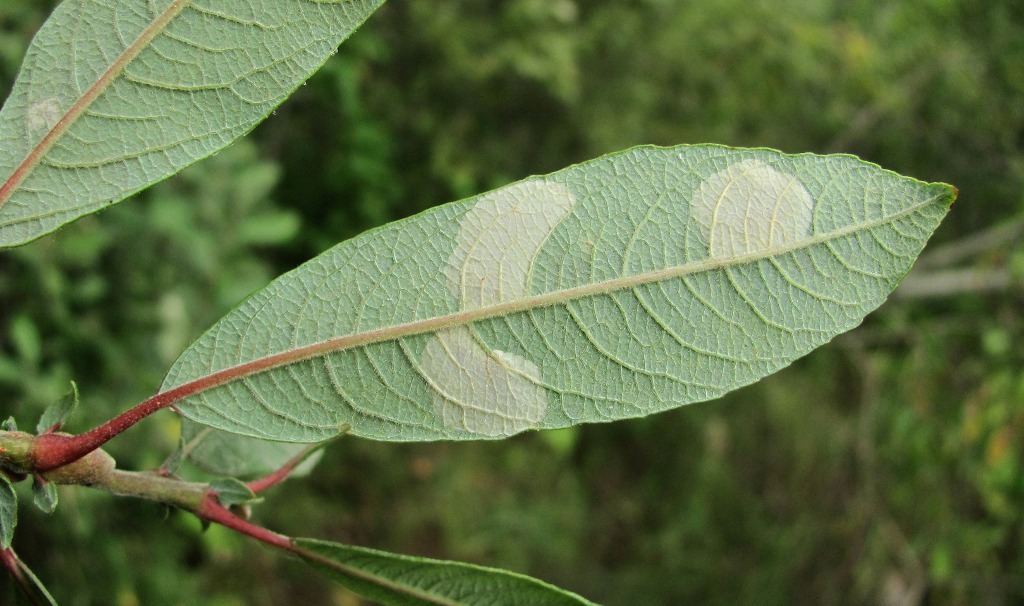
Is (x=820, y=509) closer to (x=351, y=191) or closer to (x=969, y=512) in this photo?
(x=969, y=512)

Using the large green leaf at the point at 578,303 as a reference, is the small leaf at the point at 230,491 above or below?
below

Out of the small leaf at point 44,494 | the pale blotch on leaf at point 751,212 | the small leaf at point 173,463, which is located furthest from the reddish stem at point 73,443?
the pale blotch on leaf at point 751,212

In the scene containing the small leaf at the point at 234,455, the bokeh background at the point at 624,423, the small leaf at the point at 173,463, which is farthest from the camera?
the bokeh background at the point at 624,423

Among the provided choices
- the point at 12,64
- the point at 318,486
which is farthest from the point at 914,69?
the point at 12,64

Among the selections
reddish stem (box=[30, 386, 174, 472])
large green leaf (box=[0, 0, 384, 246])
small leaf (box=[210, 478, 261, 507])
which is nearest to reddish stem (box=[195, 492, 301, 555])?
small leaf (box=[210, 478, 261, 507])

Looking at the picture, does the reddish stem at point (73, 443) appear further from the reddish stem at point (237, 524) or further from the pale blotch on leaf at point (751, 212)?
the pale blotch on leaf at point (751, 212)

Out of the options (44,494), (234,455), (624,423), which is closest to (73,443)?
(44,494)

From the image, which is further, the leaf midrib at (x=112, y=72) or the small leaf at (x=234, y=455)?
the small leaf at (x=234, y=455)

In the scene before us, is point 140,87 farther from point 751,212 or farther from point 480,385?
point 751,212
